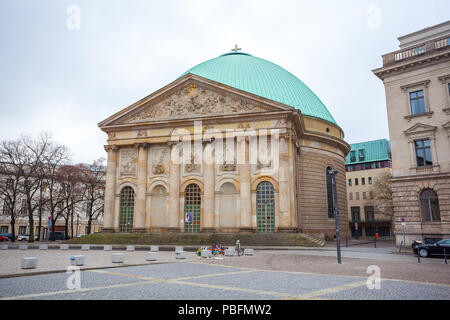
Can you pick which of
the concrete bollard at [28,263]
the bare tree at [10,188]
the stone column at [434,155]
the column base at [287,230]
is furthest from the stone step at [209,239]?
the concrete bollard at [28,263]

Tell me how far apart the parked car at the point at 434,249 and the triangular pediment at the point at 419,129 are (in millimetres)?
10707

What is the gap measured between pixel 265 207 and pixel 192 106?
13729 mm

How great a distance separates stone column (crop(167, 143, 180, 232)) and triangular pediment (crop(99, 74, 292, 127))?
13.7 ft

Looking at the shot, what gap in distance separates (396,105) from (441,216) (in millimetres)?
10278

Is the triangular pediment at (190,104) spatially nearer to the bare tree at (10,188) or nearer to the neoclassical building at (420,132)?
the neoclassical building at (420,132)

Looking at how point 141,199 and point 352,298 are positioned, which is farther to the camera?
point 141,199

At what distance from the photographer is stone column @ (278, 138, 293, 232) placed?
35.8 m

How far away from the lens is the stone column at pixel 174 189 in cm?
3934

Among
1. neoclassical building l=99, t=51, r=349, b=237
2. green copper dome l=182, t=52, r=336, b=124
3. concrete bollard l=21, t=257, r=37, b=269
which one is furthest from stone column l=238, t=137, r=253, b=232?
concrete bollard l=21, t=257, r=37, b=269

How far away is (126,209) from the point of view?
42.6 meters
